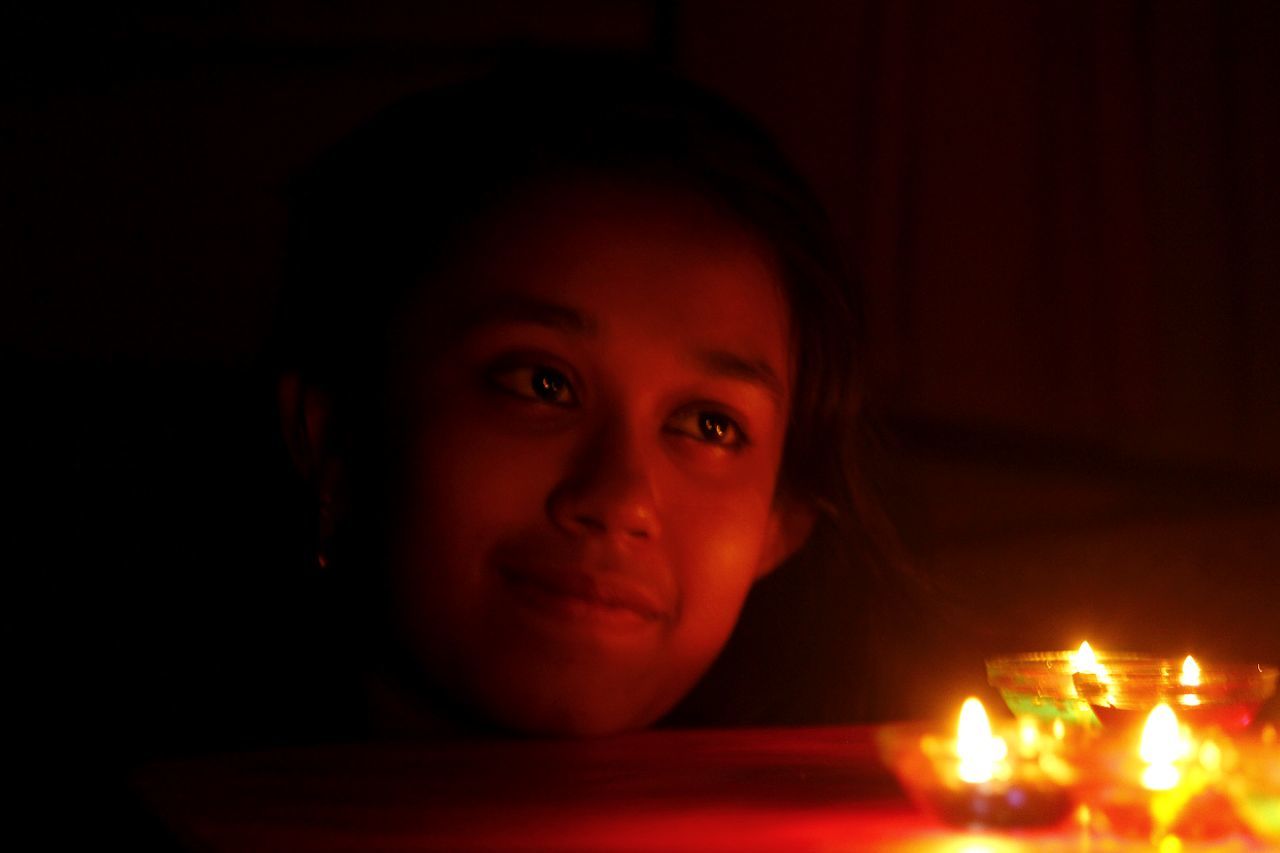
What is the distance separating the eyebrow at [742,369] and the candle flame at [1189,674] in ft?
1.34

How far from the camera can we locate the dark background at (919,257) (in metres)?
1.45

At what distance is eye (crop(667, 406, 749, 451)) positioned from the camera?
1132 mm

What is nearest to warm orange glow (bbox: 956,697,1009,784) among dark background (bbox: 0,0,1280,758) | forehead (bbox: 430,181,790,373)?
forehead (bbox: 430,181,790,373)

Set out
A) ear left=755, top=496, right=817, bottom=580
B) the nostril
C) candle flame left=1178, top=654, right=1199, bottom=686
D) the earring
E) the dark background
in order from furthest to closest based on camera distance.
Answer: the dark background
ear left=755, top=496, right=817, bottom=580
the earring
the nostril
candle flame left=1178, top=654, right=1199, bottom=686

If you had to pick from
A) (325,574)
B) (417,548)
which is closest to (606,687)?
(417,548)

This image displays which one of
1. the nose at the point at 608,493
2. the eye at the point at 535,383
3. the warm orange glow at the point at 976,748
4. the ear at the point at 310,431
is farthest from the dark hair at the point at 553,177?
the warm orange glow at the point at 976,748

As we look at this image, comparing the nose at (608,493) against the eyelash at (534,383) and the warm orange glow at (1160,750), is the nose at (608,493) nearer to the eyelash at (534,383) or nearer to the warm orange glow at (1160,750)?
the eyelash at (534,383)

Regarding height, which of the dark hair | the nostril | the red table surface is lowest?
the red table surface

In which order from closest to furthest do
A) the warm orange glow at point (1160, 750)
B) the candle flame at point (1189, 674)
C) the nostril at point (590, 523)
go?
the warm orange glow at point (1160, 750) < the candle flame at point (1189, 674) < the nostril at point (590, 523)

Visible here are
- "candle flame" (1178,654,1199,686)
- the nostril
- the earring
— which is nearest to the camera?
"candle flame" (1178,654,1199,686)

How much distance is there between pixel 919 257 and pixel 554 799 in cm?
143

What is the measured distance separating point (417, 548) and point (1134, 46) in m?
1.49

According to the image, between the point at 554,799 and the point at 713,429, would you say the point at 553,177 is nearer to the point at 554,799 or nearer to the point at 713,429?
the point at 713,429

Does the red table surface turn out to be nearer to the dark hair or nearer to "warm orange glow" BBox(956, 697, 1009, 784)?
"warm orange glow" BBox(956, 697, 1009, 784)
